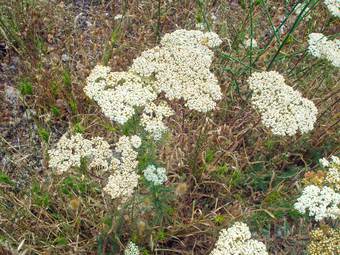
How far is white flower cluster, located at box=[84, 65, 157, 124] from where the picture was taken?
258cm

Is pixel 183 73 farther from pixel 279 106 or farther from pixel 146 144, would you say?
pixel 279 106

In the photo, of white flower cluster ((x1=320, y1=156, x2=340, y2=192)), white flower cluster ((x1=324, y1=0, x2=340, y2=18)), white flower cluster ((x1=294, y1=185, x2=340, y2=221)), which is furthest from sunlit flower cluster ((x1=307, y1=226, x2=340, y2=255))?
white flower cluster ((x1=324, y1=0, x2=340, y2=18))

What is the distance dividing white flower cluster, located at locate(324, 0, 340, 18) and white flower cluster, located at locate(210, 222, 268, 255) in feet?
6.08

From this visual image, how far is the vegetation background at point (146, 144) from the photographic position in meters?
3.28

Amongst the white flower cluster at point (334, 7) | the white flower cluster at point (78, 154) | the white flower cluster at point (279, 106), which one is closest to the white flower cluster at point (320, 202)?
the white flower cluster at point (279, 106)

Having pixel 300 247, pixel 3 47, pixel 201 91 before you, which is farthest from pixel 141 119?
pixel 3 47

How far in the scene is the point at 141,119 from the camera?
265cm

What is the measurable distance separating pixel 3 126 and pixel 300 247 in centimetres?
285

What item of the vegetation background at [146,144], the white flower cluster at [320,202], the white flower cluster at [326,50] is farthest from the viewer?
the vegetation background at [146,144]

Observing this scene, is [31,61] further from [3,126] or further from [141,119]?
[141,119]

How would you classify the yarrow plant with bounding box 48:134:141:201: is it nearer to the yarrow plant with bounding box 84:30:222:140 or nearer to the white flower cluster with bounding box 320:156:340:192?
the yarrow plant with bounding box 84:30:222:140

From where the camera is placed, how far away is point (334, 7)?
337 cm

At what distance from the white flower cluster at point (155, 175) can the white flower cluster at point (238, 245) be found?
1.67 feet

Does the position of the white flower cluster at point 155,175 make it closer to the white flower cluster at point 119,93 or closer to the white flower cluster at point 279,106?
the white flower cluster at point 119,93
